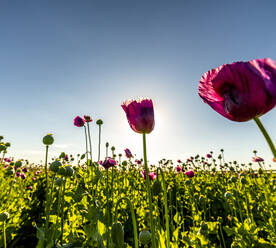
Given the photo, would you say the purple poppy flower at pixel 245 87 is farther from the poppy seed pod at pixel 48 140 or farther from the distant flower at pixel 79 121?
the distant flower at pixel 79 121

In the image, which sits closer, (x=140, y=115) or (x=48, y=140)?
(x=140, y=115)

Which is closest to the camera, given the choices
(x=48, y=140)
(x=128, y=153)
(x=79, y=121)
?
(x=48, y=140)

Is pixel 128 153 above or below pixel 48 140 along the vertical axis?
above

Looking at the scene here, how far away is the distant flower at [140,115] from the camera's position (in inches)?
29.9

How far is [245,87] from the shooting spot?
18.3 inches

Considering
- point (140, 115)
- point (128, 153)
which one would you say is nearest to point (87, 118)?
point (128, 153)

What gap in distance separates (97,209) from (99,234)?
0.24 meters

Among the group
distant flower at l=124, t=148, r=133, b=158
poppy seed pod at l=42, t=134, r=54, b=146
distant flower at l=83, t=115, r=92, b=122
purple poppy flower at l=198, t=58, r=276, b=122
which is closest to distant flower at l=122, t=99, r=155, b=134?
purple poppy flower at l=198, t=58, r=276, b=122

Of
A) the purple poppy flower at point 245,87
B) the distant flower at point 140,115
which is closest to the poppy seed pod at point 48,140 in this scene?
the distant flower at point 140,115

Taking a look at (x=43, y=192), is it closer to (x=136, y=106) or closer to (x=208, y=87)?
(x=136, y=106)

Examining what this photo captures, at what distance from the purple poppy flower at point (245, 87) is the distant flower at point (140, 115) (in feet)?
0.96

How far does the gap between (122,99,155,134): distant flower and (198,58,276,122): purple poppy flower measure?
29 centimetres

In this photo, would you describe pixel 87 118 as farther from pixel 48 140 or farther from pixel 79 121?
pixel 48 140

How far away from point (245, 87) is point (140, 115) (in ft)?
1.30
